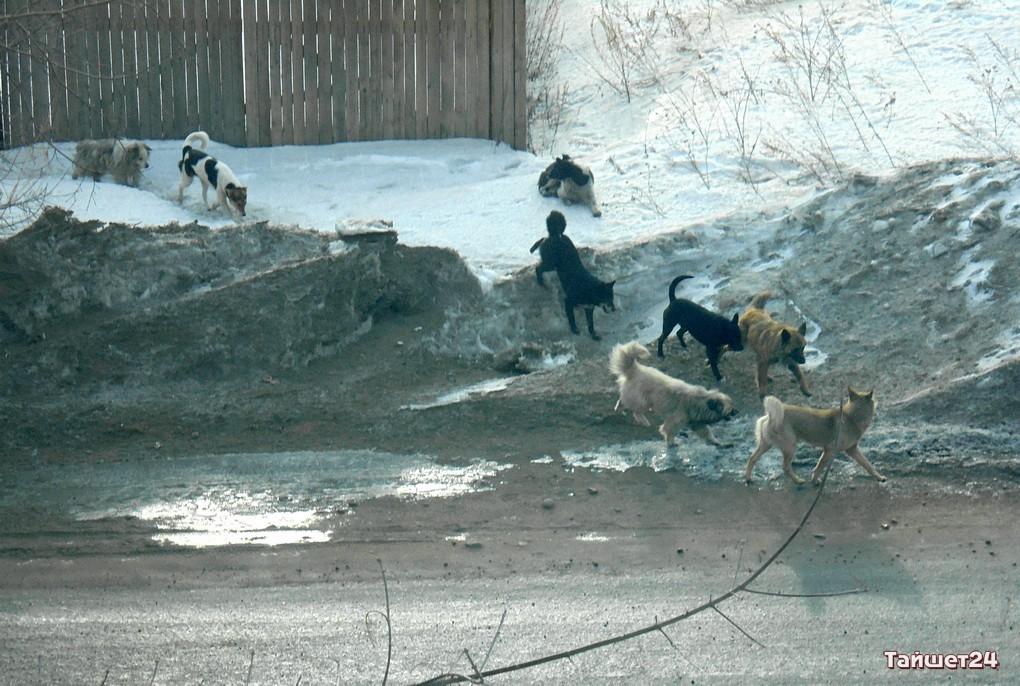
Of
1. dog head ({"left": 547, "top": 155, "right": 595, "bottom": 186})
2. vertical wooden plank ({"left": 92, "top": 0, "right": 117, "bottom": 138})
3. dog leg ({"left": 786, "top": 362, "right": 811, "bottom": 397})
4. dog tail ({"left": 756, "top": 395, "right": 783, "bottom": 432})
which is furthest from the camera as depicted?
vertical wooden plank ({"left": 92, "top": 0, "right": 117, "bottom": 138})

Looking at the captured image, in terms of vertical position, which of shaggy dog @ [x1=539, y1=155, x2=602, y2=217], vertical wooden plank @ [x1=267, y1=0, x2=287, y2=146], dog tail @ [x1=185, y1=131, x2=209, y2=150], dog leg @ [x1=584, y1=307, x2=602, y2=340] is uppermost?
vertical wooden plank @ [x1=267, y1=0, x2=287, y2=146]

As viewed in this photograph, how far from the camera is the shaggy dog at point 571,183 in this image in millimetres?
15359

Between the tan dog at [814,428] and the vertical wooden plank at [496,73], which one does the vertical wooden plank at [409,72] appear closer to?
the vertical wooden plank at [496,73]

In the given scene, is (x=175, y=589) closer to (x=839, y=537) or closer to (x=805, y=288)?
(x=839, y=537)

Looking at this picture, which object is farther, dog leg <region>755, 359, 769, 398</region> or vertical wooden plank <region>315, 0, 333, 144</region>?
vertical wooden plank <region>315, 0, 333, 144</region>

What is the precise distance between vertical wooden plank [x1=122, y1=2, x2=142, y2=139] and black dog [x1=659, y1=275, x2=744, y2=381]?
9.53 meters

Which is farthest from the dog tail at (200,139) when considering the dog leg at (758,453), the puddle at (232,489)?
the dog leg at (758,453)

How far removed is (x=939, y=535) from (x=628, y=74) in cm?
1389

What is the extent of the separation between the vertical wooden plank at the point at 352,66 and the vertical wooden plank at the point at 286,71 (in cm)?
78

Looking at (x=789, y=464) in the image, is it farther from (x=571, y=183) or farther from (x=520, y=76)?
(x=520, y=76)

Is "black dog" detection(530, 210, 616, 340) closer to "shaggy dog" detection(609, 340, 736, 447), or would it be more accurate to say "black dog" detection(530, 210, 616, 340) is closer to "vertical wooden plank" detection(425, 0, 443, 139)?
"shaggy dog" detection(609, 340, 736, 447)

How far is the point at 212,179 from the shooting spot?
1577 centimetres

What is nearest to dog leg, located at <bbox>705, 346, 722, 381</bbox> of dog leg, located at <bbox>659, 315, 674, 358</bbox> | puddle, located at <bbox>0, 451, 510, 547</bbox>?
dog leg, located at <bbox>659, 315, 674, 358</bbox>

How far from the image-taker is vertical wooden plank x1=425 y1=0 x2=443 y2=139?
1778 cm
